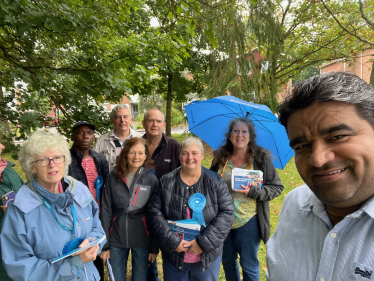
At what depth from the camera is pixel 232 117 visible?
3.10 meters

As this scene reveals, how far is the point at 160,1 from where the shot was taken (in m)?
2.87

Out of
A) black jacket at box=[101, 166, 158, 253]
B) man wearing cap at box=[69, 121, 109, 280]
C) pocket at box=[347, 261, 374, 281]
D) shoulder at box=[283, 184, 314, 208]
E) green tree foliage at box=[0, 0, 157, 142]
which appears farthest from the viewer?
green tree foliage at box=[0, 0, 157, 142]

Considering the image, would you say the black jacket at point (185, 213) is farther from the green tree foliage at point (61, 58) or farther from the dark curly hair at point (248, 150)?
the green tree foliage at point (61, 58)

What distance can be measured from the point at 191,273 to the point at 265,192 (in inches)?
46.9

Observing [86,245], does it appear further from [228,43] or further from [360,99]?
[228,43]

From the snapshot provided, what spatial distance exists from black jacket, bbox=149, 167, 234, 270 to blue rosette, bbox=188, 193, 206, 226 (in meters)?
0.04

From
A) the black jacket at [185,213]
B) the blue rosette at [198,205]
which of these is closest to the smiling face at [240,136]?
the black jacket at [185,213]

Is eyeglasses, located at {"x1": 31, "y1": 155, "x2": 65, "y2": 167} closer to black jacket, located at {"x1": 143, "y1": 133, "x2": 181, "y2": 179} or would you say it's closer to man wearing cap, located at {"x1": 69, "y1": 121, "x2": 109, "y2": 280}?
man wearing cap, located at {"x1": 69, "y1": 121, "x2": 109, "y2": 280}

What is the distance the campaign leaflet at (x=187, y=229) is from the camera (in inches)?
83.4

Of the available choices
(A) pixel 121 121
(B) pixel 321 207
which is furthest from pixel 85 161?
(B) pixel 321 207

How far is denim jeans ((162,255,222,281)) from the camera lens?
2176 millimetres

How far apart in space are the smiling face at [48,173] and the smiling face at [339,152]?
189cm

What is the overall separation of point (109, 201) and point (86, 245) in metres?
0.74

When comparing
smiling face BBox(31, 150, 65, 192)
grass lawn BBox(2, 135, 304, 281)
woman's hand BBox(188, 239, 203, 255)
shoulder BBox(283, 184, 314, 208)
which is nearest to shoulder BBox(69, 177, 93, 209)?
smiling face BBox(31, 150, 65, 192)
